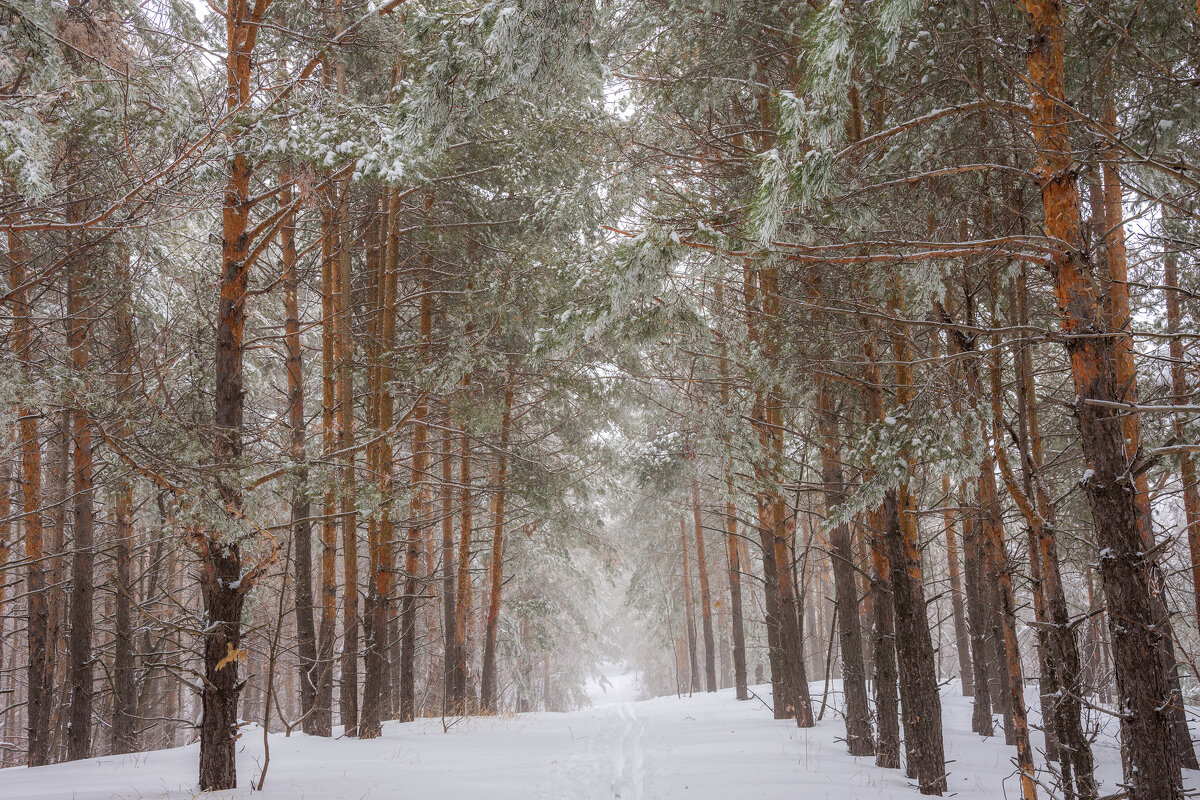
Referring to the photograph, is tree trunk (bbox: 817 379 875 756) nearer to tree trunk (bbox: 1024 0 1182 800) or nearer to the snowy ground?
the snowy ground

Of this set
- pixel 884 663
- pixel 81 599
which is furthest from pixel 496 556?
pixel 884 663

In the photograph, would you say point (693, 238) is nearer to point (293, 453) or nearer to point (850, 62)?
point (850, 62)

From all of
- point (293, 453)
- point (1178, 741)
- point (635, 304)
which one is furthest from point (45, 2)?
point (1178, 741)

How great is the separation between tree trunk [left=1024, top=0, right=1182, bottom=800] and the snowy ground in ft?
8.75

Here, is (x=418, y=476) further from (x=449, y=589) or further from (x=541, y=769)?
(x=541, y=769)

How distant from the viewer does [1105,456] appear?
4.13 metres

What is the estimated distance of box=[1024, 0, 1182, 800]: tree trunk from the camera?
12.7 ft

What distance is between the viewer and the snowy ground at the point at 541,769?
5.80 metres

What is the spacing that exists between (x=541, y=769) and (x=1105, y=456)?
6399 millimetres

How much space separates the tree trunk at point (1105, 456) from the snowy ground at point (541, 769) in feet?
8.75

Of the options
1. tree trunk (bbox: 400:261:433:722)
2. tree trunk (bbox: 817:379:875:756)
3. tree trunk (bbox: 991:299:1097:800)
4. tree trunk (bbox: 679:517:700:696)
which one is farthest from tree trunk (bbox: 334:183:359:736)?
tree trunk (bbox: 679:517:700:696)

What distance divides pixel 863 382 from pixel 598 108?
19.0ft

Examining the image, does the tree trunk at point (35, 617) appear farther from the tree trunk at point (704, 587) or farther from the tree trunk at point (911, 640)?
the tree trunk at point (704, 587)

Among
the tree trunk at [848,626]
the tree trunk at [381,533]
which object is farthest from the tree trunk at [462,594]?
the tree trunk at [848,626]
